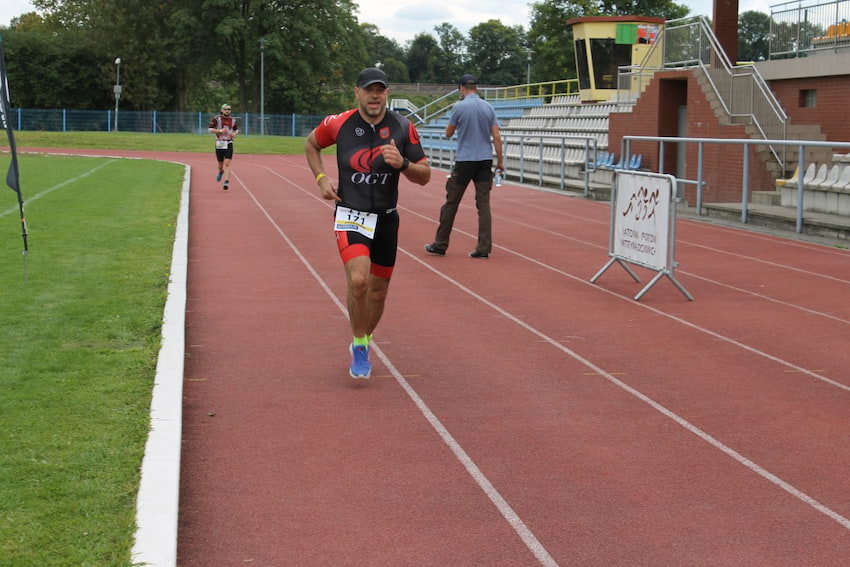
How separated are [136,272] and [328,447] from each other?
615 cm

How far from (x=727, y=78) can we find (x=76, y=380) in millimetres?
18179

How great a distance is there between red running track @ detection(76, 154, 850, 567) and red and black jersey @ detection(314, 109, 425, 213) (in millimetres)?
1107

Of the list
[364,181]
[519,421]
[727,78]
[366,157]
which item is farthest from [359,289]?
[727,78]

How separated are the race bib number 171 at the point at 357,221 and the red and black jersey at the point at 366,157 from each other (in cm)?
3

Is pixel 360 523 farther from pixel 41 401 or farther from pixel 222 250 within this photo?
pixel 222 250

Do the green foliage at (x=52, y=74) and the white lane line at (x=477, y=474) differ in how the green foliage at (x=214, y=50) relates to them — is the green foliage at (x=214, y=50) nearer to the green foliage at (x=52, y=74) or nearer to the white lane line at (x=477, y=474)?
the green foliage at (x=52, y=74)

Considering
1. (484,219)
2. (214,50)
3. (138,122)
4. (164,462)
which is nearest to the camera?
(164,462)

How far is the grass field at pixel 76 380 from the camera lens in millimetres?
4461

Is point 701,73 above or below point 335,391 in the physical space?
above

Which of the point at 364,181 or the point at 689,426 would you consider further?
the point at 364,181

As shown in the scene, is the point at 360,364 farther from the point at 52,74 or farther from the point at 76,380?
the point at 52,74

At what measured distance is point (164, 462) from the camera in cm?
523

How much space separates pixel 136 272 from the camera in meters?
11.5

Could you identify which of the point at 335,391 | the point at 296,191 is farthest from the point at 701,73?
the point at 335,391
